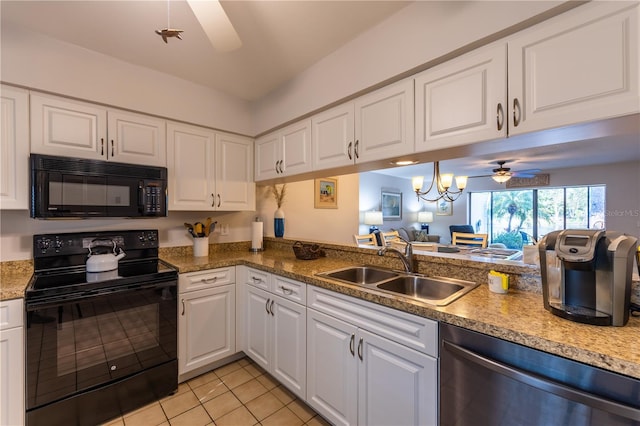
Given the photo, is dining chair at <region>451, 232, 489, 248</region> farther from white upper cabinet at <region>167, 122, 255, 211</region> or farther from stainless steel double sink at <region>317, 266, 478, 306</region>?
white upper cabinet at <region>167, 122, 255, 211</region>

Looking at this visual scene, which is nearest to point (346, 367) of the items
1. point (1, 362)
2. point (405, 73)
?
point (405, 73)

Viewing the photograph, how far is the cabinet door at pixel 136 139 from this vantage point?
1967mm

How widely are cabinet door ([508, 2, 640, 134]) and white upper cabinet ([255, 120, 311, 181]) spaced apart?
4.46 ft

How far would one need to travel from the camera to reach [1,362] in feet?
4.49

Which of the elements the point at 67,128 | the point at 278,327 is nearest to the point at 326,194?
the point at 278,327

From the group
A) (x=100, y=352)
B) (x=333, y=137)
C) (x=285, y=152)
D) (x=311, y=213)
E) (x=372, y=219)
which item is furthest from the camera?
(x=372, y=219)

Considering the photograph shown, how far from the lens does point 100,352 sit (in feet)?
5.27

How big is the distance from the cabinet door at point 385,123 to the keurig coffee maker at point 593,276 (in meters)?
0.81

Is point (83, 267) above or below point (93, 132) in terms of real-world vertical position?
below

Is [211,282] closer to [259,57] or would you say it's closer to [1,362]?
[1,362]

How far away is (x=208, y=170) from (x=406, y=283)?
1.90 m

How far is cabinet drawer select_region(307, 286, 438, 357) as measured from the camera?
114 centimetres

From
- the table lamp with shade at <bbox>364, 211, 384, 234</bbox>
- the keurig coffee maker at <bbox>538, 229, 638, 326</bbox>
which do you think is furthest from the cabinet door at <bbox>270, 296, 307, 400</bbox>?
the table lamp with shade at <bbox>364, 211, 384, 234</bbox>

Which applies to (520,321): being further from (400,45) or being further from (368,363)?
(400,45)
